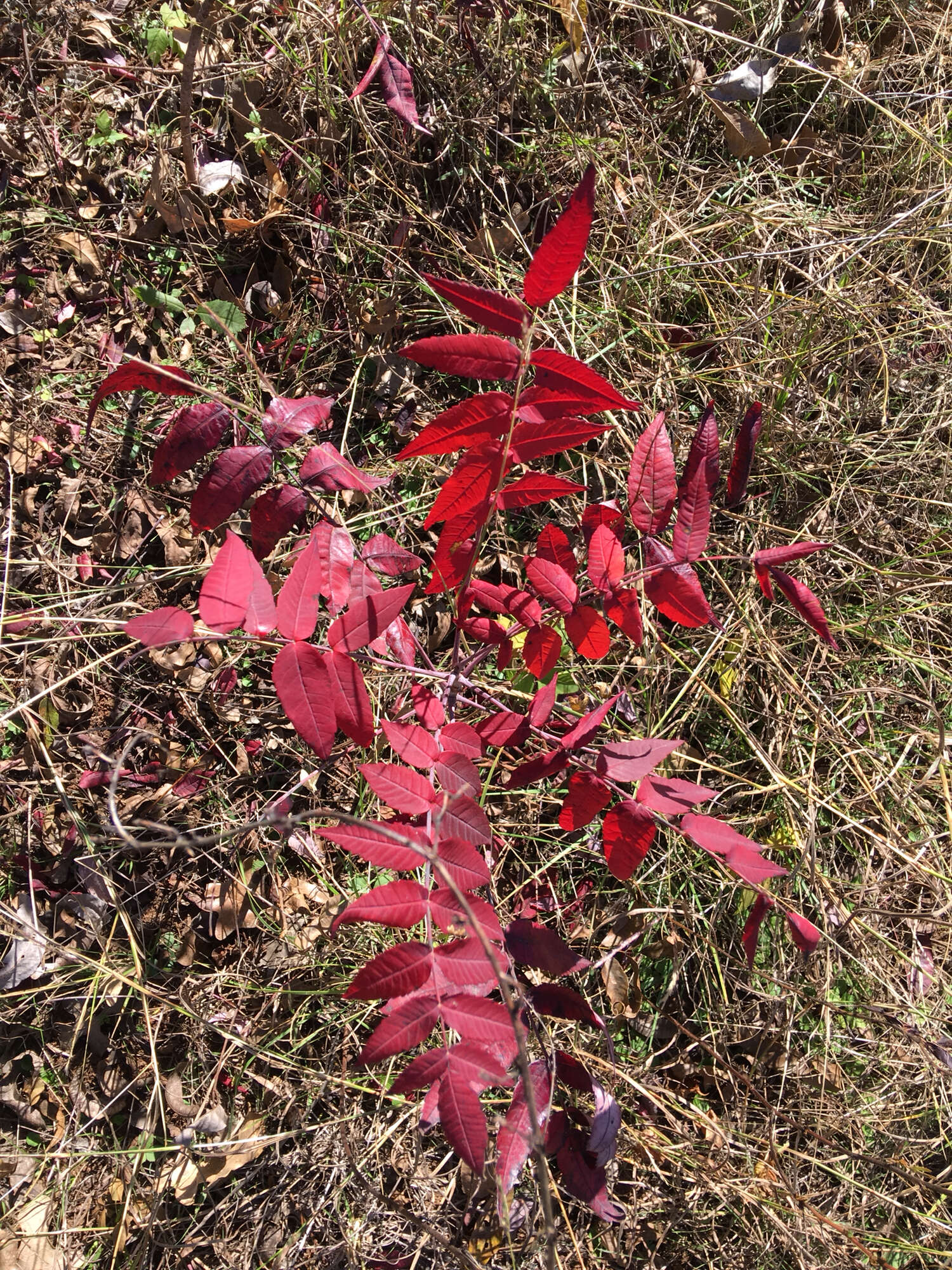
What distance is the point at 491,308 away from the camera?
Answer: 121 centimetres

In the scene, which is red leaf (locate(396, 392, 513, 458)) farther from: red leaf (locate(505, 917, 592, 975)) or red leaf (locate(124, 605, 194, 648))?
red leaf (locate(505, 917, 592, 975))

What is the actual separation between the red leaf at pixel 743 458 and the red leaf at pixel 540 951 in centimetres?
88

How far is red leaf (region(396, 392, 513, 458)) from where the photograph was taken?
50.7 inches

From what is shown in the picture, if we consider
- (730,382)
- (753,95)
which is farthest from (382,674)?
(753,95)

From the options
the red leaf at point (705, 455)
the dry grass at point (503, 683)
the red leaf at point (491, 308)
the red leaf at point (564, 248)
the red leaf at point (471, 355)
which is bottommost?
the dry grass at point (503, 683)

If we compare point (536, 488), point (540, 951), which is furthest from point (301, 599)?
point (540, 951)

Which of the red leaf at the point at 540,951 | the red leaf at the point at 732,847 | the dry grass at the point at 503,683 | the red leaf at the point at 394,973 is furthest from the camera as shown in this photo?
the dry grass at the point at 503,683

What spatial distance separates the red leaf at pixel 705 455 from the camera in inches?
56.7

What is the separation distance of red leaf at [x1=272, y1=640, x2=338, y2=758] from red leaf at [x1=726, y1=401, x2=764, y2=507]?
0.79m

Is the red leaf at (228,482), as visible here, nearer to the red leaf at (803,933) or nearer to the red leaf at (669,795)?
the red leaf at (669,795)

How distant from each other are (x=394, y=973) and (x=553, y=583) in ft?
2.39

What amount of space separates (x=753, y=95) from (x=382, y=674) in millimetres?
2088

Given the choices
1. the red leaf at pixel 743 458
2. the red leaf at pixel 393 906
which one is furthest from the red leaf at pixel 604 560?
the red leaf at pixel 393 906

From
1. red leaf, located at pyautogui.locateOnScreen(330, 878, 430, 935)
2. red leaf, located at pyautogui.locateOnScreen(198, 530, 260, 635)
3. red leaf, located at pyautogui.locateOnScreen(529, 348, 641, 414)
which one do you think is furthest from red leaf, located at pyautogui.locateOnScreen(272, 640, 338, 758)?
red leaf, located at pyautogui.locateOnScreen(529, 348, 641, 414)
